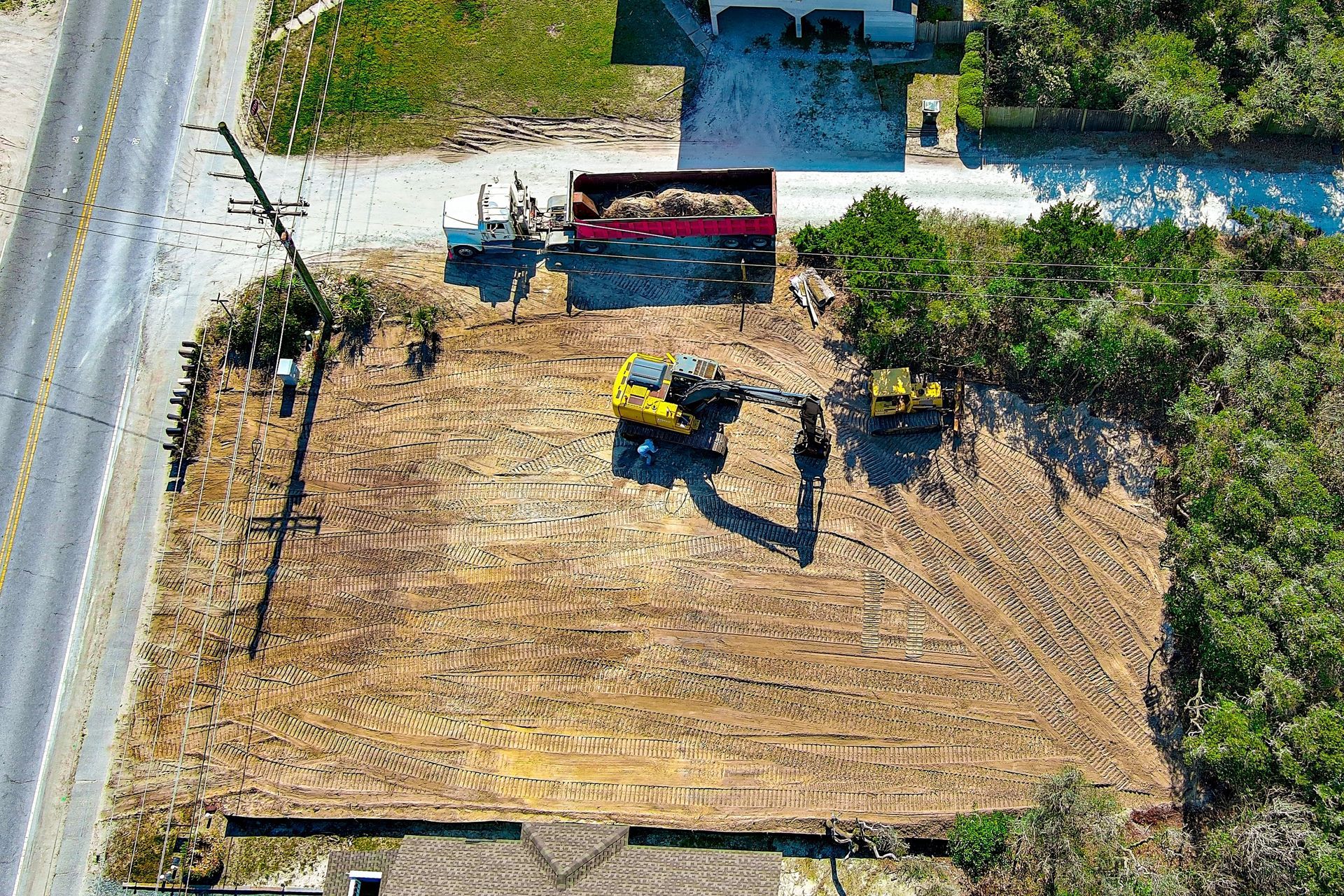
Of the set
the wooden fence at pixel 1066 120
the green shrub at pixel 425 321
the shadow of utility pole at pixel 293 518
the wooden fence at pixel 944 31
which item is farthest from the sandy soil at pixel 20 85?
the wooden fence at pixel 1066 120

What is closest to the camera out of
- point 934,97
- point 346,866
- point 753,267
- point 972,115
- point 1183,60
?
point 346,866

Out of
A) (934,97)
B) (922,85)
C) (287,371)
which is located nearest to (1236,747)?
(934,97)

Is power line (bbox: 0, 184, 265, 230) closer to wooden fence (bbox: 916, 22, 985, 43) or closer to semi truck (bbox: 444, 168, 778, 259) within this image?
semi truck (bbox: 444, 168, 778, 259)

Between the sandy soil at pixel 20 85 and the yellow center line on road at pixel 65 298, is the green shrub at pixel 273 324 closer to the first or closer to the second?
the yellow center line on road at pixel 65 298

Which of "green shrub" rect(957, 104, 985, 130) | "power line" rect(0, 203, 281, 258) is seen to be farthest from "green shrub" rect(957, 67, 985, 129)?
"power line" rect(0, 203, 281, 258)

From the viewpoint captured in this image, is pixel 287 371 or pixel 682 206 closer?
pixel 287 371

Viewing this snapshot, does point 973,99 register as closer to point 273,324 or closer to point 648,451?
point 648,451

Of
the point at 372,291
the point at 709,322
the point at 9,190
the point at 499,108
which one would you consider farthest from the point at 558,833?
the point at 9,190
